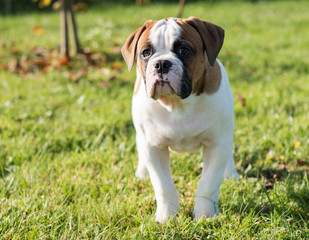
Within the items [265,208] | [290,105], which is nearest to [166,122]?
[265,208]

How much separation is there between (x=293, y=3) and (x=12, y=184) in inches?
422

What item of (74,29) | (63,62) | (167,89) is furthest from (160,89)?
(74,29)

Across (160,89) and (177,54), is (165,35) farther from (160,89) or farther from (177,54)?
(160,89)

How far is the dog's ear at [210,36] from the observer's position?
2.55 metres

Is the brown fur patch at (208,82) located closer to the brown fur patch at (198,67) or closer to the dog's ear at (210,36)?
the brown fur patch at (198,67)

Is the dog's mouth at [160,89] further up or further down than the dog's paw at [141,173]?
further up

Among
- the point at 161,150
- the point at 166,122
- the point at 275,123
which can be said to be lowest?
the point at 275,123

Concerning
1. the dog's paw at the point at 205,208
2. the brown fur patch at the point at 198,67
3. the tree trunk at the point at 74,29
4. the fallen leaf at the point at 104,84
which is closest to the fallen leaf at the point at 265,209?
the dog's paw at the point at 205,208

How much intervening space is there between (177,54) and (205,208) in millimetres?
1052

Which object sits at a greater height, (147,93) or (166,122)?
(147,93)

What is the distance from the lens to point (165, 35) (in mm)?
2508

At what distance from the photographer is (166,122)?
268 centimetres

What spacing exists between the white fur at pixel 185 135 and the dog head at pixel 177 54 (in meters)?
0.04

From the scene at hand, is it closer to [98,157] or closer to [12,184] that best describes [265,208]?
[98,157]
